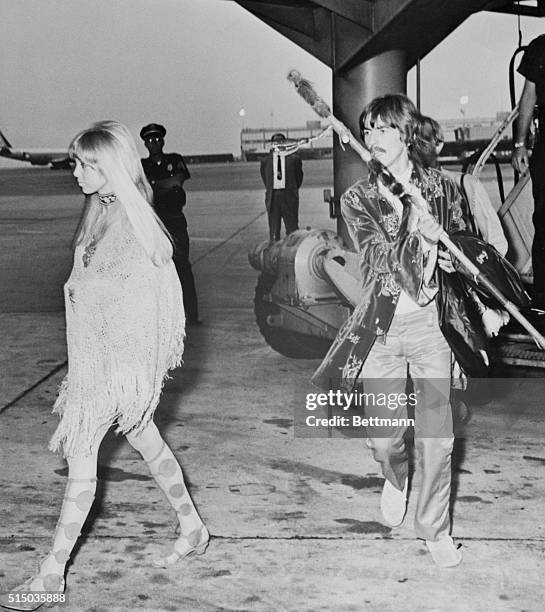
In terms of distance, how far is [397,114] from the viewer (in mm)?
4207

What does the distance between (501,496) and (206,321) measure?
17.1 feet

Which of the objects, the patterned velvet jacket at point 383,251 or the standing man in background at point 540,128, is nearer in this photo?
the patterned velvet jacket at point 383,251

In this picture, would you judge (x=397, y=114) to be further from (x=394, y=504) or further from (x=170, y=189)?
(x=170, y=189)

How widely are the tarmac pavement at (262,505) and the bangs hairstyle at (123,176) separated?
1214mm

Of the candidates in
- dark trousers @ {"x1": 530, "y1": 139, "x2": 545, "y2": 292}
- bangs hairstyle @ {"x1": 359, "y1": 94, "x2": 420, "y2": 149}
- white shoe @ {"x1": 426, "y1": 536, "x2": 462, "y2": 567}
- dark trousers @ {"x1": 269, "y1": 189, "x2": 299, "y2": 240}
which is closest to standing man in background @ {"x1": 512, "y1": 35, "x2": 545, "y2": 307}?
dark trousers @ {"x1": 530, "y1": 139, "x2": 545, "y2": 292}

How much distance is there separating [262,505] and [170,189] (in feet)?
15.8

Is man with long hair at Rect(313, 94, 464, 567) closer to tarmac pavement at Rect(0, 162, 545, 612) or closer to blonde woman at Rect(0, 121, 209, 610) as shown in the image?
tarmac pavement at Rect(0, 162, 545, 612)

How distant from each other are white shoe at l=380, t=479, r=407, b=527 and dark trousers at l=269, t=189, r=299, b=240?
12740mm

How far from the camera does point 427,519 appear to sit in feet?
13.9

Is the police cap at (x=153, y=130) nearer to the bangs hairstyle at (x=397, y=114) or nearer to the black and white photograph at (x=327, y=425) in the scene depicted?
the black and white photograph at (x=327, y=425)

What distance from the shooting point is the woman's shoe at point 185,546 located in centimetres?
428

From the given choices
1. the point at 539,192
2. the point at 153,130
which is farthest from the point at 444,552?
the point at 153,130

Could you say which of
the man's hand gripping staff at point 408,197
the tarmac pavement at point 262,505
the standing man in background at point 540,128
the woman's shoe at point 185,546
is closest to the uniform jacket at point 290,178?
the tarmac pavement at point 262,505

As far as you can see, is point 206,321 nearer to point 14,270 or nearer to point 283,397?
point 283,397
